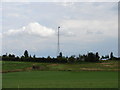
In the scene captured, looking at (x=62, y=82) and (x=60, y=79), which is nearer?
(x=62, y=82)

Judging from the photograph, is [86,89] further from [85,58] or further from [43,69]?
[85,58]

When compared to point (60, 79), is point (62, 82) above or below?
above

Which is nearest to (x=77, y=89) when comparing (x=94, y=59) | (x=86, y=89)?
(x=86, y=89)

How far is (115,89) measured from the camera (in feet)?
65.5

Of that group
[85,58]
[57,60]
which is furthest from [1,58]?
[85,58]

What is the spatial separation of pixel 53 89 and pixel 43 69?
1378 inches

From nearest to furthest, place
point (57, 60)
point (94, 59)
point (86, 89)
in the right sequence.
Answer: point (86, 89), point (57, 60), point (94, 59)

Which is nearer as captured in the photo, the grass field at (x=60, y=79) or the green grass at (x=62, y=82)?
the green grass at (x=62, y=82)

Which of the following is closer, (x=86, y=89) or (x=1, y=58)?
(x=86, y=89)

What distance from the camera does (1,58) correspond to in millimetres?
79000

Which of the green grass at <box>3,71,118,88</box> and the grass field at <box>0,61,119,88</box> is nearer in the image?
the green grass at <box>3,71,118,88</box>

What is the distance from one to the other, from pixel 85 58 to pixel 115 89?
58788 millimetres

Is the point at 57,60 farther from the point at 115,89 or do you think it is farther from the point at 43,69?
the point at 115,89

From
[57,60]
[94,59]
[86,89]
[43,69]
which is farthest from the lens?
[94,59]
